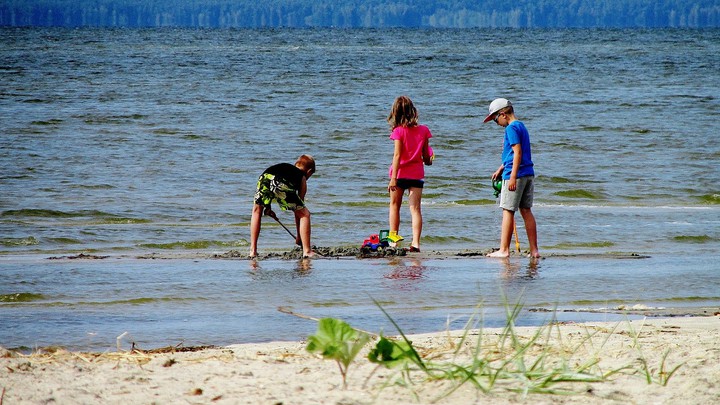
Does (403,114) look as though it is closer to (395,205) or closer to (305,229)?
(395,205)

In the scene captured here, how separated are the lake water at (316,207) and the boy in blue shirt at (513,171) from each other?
13.7 inches

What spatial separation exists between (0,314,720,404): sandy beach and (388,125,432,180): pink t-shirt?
4.27 metres

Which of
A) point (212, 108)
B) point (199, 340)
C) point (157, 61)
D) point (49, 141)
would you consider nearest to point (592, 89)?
point (212, 108)

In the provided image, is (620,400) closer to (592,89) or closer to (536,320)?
(536,320)

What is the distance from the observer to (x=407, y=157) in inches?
352

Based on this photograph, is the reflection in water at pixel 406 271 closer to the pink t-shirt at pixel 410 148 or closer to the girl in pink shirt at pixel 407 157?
the girl in pink shirt at pixel 407 157

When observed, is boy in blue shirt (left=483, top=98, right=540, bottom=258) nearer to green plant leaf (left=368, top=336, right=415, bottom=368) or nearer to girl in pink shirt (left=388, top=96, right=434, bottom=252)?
girl in pink shirt (left=388, top=96, right=434, bottom=252)

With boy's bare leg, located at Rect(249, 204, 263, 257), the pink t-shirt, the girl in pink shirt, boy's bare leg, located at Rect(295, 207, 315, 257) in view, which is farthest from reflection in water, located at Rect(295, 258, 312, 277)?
the pink t-shirt

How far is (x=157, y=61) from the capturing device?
52.0m

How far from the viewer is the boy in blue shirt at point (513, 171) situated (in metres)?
8.30

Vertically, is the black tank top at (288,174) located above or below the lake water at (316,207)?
above

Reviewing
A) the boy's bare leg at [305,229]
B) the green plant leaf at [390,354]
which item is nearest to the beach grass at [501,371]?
the green plant leaf at [390,354]

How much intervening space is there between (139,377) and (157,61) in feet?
163

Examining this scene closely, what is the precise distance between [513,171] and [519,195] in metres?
0.27
